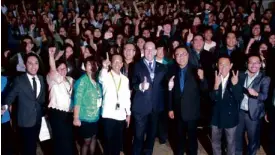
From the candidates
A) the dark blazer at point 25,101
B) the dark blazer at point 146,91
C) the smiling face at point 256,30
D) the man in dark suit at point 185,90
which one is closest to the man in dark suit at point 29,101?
the dark blazer at point 25,101

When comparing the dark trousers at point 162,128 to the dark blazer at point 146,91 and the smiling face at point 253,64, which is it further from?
the smiling face at point 253,64

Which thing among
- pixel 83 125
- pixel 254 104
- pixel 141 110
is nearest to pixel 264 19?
pixel 254 104

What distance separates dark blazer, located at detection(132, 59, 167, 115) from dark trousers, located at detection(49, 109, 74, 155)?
0.99 m

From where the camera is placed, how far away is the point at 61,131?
5.01 metres

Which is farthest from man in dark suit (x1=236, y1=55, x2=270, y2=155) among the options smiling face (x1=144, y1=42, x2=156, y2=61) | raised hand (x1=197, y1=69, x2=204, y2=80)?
smiling face (x1=144, y1=42, x2=156, y2=61)

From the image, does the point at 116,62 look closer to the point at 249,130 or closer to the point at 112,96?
the point at 112,96

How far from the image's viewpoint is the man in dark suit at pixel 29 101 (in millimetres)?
4590

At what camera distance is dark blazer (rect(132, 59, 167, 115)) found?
5.04 metres

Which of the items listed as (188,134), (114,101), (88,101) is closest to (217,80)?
(188,134)

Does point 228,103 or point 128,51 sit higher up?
point 128,51

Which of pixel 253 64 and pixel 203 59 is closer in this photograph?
pixel 253 64

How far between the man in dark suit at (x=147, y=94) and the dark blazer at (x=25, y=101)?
54.9 inches

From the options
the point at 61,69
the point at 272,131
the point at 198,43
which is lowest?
the point at 272,131

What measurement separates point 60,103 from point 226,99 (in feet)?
7.54
